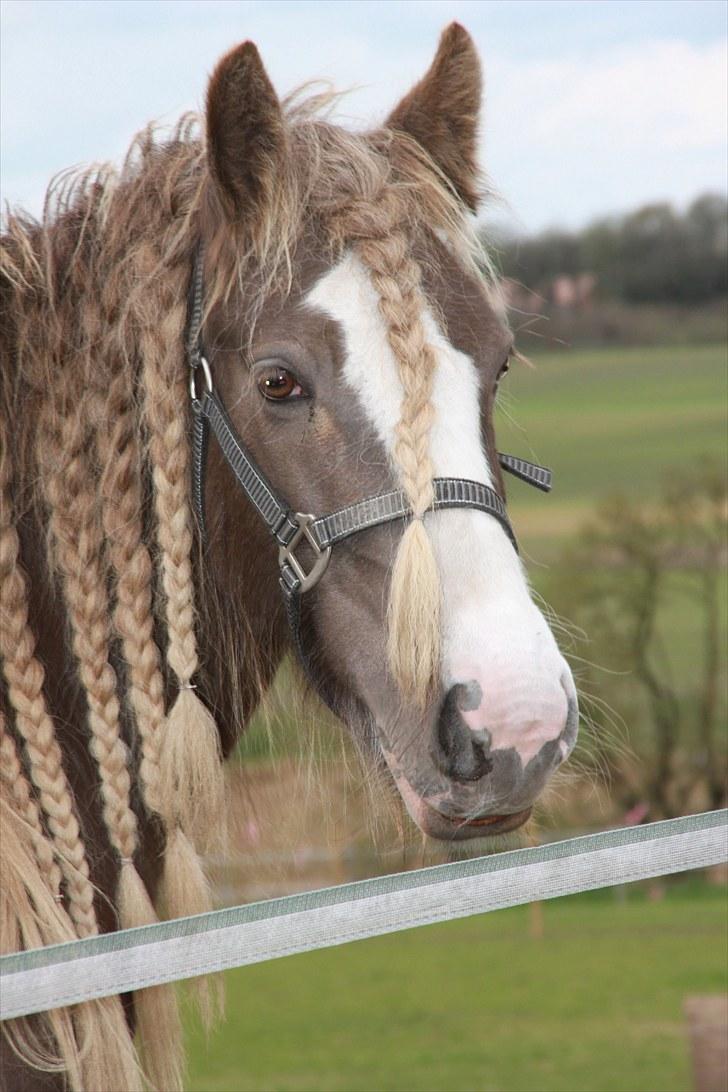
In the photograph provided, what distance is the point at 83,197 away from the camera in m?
1.94

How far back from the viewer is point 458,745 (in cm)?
151

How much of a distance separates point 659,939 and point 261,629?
39.2ft

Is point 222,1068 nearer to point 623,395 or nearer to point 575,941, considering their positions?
point 575,941

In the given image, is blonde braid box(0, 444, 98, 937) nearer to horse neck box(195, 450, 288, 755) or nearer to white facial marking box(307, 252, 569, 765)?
horse neck box(195, 450, 288, 755)

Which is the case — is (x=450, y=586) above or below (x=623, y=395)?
above

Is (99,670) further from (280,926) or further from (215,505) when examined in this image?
(280,926)

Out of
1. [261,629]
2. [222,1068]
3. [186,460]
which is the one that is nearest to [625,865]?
[261,629]

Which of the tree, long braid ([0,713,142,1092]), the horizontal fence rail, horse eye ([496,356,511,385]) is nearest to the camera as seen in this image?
the horizontal fence rail

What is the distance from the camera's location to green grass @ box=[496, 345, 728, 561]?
19375 millimetres

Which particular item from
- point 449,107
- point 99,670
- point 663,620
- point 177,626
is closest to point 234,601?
point 177,626

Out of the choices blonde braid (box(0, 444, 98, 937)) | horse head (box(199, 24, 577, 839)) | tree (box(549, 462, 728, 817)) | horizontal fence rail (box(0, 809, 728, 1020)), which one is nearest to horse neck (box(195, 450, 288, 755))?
horse head (box(199, 24, 577, 839))

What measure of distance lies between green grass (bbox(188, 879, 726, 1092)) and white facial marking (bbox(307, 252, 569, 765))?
219 inches

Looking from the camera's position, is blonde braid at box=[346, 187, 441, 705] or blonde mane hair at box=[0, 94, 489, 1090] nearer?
blonde braid at box=[346, 187, 441, 705]

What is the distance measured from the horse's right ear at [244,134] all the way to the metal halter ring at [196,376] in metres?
0.22
